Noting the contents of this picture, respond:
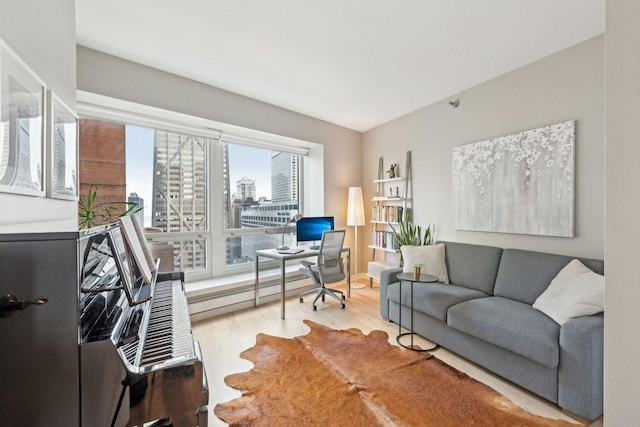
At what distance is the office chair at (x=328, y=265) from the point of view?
3.25 meters

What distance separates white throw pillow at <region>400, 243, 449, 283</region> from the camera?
2838 millimetres

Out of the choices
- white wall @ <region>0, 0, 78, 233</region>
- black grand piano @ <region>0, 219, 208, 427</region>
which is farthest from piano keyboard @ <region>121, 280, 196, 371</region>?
white wall @ <region>0, 0, 78, 233</region>

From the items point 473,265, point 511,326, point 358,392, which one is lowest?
point 358,392

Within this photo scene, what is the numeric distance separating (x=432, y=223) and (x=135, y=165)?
11.5ft

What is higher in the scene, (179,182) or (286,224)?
(179,182)

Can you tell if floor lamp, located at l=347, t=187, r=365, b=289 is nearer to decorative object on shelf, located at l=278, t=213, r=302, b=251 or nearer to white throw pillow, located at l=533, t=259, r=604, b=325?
decorative object on shelf, located at l=278, t=213, r=302, b=251

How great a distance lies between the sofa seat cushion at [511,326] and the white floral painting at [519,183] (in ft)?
2.68

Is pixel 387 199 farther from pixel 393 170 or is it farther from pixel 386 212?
pixel 393 170

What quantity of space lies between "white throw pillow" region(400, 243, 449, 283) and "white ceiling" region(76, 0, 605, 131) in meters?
1.79

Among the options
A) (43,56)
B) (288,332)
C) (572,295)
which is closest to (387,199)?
(288,332)

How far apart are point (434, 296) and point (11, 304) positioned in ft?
8.27

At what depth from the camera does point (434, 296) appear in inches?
94.2

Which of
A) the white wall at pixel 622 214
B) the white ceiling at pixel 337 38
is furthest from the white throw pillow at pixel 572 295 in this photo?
the white ceiling at pixel 337 38

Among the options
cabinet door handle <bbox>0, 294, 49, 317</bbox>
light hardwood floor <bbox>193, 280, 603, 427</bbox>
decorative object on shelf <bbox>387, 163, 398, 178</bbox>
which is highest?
decorative object on shelf <bbox>387, 163, 398, 178</bbox>
